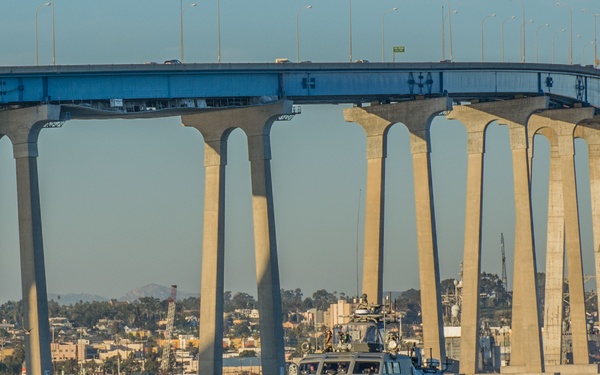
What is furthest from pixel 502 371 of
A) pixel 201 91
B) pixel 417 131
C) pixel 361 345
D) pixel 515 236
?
pixel 361 345

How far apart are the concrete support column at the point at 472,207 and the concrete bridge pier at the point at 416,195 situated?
673cm

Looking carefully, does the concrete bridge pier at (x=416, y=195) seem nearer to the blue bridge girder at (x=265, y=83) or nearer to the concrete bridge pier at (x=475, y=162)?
the blue bridge girder at (x=265, y=83)

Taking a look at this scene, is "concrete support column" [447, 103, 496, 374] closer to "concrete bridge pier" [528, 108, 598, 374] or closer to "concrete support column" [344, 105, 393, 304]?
"concrete support column" [344, 105, 393, 304]

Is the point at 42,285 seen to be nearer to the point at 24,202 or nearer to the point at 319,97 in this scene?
the point at 24,202

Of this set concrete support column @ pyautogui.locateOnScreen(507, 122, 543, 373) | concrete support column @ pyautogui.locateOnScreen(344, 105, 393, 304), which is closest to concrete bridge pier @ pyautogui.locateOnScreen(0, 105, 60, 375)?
concrete support column @ pyautogui.locateOnScreen(344, 105, 393, 304)

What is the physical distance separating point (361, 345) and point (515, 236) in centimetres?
6490

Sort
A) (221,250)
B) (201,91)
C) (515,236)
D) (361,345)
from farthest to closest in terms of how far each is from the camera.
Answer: (515,236) → (221,250) → (201,91) → (361,345)

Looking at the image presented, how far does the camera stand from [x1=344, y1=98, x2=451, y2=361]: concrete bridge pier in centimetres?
12644

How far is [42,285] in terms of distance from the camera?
348ft

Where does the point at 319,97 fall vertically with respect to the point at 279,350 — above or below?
above

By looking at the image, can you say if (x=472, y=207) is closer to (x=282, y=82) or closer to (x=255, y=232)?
(x=255, y=232)

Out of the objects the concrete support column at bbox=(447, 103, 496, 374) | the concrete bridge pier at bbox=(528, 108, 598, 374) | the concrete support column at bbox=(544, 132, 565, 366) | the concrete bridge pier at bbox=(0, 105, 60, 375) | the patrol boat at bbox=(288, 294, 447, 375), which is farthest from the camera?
the concrete support column at bbox=(544, 132, 565, 366)

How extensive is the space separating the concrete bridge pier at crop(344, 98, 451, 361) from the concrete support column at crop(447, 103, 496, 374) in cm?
673

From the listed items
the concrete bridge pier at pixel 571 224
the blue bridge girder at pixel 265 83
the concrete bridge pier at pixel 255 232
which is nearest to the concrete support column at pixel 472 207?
the blue bridge girder at pixel 265 83
